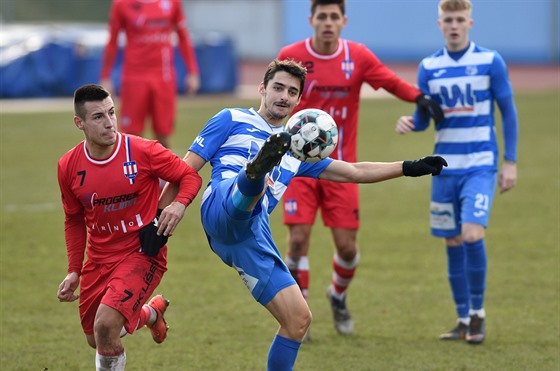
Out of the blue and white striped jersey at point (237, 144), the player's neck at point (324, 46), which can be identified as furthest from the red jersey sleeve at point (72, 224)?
the player's neck at point (324, 46)

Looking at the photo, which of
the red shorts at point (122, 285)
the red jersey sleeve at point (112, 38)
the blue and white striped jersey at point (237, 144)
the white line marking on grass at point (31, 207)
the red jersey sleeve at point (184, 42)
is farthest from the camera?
the red jersey sleeve at point (184, 42)

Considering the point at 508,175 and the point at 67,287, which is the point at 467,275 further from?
the point at 67,287

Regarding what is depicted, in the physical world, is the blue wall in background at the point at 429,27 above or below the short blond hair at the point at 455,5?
below

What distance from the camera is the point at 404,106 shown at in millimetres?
24266

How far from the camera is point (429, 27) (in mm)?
37438

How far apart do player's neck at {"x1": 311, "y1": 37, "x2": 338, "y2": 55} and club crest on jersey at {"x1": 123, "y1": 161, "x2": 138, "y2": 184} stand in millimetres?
2395

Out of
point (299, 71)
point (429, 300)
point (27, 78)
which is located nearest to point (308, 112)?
point (299, 71)

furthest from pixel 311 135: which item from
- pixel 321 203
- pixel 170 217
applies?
pixel 321 203

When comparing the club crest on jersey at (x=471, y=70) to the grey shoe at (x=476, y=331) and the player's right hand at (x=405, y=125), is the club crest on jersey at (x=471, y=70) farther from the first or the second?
the grey shoe at (x=476, y=331)

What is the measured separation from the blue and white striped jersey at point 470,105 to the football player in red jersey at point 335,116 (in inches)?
7.2

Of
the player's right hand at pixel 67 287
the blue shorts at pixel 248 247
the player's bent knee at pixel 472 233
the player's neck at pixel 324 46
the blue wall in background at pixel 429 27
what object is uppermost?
the player's neck at pixel 324 46

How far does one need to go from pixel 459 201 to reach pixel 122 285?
2.96 meters

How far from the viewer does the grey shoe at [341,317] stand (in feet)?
25.0

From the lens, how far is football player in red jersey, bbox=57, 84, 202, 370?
A: 570cm
